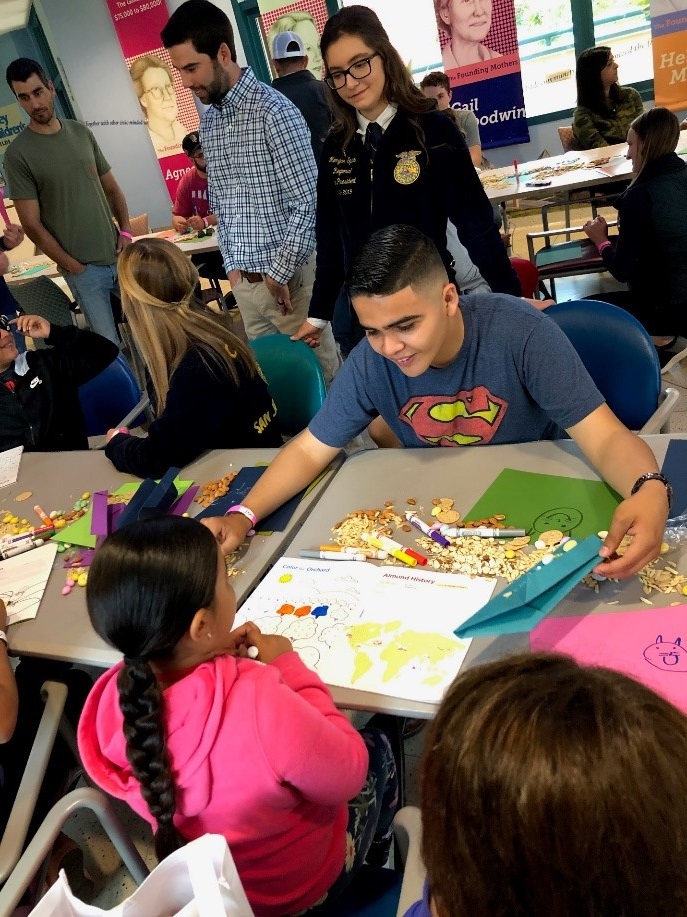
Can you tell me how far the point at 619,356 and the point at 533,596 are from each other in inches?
38.9

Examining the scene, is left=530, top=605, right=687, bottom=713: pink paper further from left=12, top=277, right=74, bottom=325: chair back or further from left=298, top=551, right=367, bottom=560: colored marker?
left=12, top=277, right=74, bottom=325: chair back

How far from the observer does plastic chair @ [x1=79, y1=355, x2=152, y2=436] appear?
9.11ft

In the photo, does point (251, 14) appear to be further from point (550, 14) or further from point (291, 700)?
point (291, 700)

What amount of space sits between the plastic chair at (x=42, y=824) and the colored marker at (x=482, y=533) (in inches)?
31.6

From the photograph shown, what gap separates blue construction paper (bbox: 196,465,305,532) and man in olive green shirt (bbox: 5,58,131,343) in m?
2.96

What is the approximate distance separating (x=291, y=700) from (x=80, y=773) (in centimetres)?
97

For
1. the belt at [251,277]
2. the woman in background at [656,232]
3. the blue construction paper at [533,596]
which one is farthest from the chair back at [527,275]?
the blue construction paper at [533,596]

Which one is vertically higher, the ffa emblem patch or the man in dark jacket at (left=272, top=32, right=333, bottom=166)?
the man in dark jacket at (left=272, top=32, right=333, bottom=166)

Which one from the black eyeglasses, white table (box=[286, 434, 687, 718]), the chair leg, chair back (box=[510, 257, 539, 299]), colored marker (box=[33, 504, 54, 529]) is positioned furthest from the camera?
chair back (box=[510, 257, 539, 299])

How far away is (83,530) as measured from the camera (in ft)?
5.90

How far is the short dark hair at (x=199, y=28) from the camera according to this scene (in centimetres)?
255

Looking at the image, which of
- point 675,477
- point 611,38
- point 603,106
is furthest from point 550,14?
point 675,477

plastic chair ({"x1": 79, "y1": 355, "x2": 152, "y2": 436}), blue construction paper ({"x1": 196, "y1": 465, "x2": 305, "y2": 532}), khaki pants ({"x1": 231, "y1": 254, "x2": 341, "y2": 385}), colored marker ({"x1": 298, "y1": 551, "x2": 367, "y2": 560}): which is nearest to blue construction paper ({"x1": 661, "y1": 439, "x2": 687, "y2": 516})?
colored marker ({"x1": 298, "y1": 551, "x2": 367, "y2": 560})

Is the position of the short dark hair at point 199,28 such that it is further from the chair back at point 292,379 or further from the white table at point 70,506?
the white table at point 70,506
